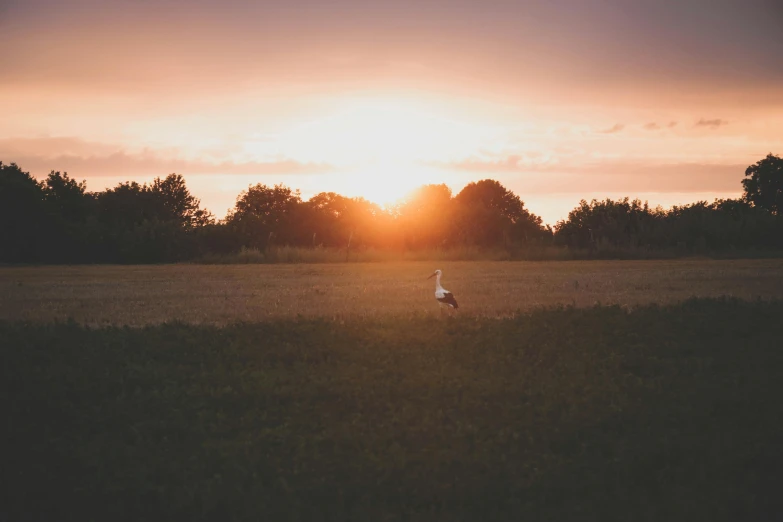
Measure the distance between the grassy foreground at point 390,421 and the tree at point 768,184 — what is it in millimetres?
91477

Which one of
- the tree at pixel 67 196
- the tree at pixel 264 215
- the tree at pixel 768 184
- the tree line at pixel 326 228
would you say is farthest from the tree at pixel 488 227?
the tree at pixel 768 184

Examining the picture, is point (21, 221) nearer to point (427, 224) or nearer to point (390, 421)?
point (427, 224)

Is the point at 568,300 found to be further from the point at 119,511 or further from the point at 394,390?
the point at 119,511

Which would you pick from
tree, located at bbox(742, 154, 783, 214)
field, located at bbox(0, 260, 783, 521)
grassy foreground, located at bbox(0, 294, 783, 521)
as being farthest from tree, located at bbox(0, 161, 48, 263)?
tree, located at bbox(742, 154, 783, 214)

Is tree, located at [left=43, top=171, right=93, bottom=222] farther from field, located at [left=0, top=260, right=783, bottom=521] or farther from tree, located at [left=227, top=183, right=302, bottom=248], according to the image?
field, located at [left=0, top=260, right=783, bottom=521]

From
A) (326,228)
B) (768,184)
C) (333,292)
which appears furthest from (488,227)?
(768,184)

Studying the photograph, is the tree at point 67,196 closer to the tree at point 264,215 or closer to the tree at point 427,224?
the tree at point 264,215

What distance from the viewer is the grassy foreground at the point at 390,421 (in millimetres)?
9406

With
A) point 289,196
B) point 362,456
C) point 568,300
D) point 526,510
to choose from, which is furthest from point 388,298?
point 289,196

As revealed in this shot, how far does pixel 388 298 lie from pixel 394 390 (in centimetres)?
890

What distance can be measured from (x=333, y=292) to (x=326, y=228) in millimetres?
49818

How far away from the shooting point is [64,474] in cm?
1002

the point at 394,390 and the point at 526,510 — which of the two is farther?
the point at 394,390

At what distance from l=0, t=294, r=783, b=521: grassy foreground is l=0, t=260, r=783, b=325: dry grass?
2594 millimetres
